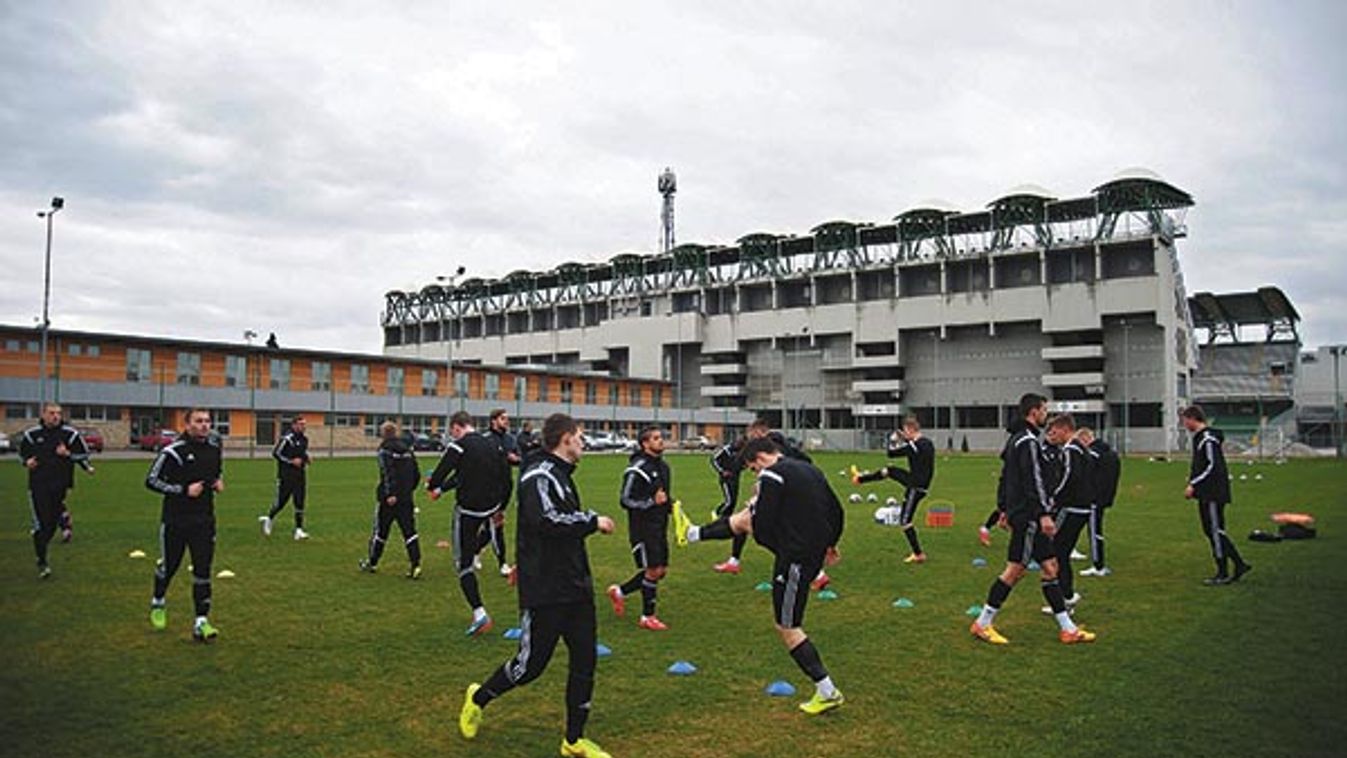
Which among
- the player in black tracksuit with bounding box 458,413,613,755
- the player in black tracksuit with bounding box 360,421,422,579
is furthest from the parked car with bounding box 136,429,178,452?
the player in black tracksuit with bounding box 458,413,613,755

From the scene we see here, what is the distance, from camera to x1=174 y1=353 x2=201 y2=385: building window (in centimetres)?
6156

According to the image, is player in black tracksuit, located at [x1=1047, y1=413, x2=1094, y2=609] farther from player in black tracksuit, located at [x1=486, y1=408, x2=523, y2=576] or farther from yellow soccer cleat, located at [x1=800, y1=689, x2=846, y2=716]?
player in black tracksuit, located at [x1=486, y1=408, x2=523, y2=576]

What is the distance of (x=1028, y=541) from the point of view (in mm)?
9609

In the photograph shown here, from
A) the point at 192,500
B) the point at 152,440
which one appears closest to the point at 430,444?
the point at 152,440

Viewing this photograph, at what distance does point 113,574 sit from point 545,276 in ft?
350

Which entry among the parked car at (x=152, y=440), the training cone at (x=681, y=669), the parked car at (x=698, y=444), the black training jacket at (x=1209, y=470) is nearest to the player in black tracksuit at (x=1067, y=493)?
the black training jacket at (x=1209, y=470)

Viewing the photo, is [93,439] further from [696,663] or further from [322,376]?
[696,663]

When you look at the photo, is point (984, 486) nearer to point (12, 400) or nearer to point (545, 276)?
point (12, 400)

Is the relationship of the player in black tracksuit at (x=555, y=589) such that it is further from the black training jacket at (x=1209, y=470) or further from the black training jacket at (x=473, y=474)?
the black training jacket at (x=1209, y=470)

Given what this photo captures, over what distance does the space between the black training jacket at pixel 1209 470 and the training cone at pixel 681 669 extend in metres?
7.95

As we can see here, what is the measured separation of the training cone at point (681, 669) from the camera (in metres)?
8.21

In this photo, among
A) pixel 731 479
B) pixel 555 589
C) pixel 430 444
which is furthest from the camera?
pixel 430 444

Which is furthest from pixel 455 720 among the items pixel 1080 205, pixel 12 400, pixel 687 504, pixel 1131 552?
pixel 1080 205

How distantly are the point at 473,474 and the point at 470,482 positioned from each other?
106mm
